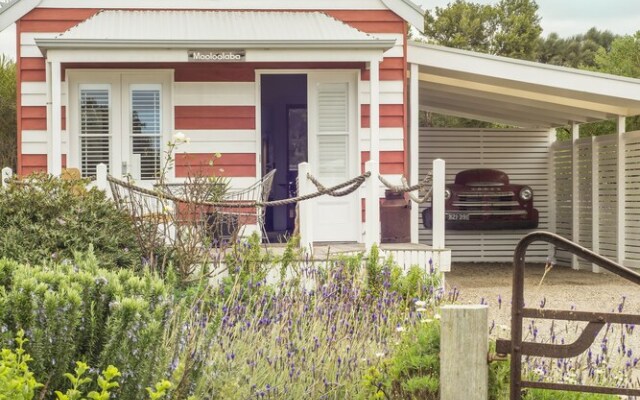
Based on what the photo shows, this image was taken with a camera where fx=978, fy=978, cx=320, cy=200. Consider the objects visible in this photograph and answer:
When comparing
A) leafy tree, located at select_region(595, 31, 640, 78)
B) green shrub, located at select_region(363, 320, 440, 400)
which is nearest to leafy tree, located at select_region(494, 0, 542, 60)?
leafy tree, located at select_region(595, 31, 640, 78)

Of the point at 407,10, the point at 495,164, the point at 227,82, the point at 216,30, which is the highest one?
the point at 407,10

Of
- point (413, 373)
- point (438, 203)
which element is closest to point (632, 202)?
point (438, 203)

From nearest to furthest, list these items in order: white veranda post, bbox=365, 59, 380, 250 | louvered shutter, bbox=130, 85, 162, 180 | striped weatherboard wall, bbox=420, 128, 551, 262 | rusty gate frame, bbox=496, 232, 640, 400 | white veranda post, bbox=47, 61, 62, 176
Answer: rusty gate frame, bbox=496, 232, 640, 400, white veranda post, bbox=365, 59, 380, 250, white veranda post, bbox=47, 61, 62, 176, louvered shutter, bbox=130, 85, 162, 180, striped weatherboard wall, bbox=420, 128, 551, 262

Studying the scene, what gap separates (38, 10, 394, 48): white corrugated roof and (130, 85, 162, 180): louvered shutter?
2.82 ft

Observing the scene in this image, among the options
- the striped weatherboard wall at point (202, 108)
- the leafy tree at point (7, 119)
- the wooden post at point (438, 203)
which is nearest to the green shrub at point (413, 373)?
the wooden post at point (438, 203)

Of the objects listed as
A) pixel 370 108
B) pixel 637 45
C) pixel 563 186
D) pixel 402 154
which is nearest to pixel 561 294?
pixel 402 154

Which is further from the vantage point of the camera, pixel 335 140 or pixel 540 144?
pixel 540 144

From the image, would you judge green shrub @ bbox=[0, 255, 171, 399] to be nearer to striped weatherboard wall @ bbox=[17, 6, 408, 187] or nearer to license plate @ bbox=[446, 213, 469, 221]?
striped weatherboard wall @ bbox=[17, 6, 408, 187]

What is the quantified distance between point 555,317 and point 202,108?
28.5 ft

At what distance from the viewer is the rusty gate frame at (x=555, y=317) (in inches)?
165

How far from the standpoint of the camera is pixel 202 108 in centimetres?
1245

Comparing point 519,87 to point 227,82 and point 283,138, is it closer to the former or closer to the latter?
point 283,138

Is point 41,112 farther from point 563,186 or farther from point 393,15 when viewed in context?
point 563,186

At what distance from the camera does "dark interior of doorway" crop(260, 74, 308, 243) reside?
15.6 m
